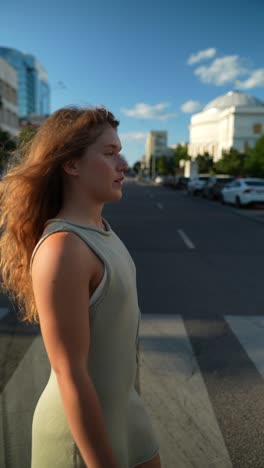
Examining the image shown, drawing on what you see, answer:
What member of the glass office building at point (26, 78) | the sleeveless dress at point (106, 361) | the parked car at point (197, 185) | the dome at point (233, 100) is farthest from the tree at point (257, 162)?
the glass office building at point (26, 78)

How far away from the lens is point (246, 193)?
19797mm

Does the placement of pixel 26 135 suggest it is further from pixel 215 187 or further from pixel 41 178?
pixel 215 187

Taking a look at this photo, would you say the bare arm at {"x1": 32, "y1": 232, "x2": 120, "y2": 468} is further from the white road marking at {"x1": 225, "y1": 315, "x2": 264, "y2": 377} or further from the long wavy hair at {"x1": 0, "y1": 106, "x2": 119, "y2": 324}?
the white road marking at {"x1": 225, "y1": 315, "x2": 264, "y2": 377}

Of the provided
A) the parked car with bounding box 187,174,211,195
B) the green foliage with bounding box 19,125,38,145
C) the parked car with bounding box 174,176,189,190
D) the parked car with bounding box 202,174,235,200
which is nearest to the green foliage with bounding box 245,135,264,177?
the parked car with bounding box 174,176,189,190

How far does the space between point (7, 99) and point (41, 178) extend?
6408 centimetres

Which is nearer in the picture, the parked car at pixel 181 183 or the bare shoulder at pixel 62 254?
the bare shoulder at pixel 62 254

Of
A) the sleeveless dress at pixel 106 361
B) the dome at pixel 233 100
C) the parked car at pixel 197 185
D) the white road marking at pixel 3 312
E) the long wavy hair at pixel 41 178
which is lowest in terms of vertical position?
the white road marking at pixel 3 312

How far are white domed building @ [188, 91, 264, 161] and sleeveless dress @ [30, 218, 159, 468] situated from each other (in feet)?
308

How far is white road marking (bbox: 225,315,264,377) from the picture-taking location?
3.46 meters

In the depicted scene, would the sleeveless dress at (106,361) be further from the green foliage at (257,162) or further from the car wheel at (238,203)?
the green foliage at (257,162)

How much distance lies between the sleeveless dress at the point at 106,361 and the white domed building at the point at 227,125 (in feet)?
308

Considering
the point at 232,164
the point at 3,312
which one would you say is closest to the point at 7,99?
the point at 232,164

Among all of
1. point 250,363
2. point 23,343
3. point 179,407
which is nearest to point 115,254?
point 179,407

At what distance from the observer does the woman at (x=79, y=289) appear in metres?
0.98
